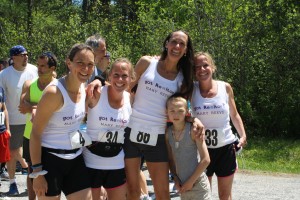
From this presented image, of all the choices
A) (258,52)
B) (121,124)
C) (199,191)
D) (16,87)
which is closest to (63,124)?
(121,124)

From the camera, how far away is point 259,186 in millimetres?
8117

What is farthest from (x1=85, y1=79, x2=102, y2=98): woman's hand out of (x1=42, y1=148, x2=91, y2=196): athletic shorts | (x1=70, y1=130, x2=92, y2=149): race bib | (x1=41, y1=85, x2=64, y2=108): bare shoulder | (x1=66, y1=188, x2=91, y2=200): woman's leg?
(x1=66, y1=188, x2=91, y2=200): woman's leg

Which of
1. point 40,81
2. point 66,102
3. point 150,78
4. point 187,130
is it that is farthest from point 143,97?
point 40,81

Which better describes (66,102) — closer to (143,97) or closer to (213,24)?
(143,97)

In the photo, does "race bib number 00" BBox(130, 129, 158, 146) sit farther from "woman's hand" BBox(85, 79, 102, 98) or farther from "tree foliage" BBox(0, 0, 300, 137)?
"tree foliage" BBox(0, 0, 300, 137)

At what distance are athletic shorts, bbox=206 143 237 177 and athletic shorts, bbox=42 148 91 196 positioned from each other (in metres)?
1.34

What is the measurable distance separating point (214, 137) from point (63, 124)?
156 centimetres

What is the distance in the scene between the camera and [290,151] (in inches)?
464

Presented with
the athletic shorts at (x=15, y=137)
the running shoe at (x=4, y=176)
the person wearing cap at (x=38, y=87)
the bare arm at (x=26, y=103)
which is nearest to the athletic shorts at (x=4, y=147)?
the athletic shorts at (x=15, y=137)

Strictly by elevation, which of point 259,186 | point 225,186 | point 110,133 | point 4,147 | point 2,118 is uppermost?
point 110,133

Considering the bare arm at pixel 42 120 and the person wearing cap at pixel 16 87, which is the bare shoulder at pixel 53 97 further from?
the person wearing cap at pixel 16 87

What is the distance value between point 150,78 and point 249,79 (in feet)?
32.8

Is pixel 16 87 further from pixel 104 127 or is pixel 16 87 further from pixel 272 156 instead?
pixel 272 156

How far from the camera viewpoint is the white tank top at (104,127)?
4.41 meters
